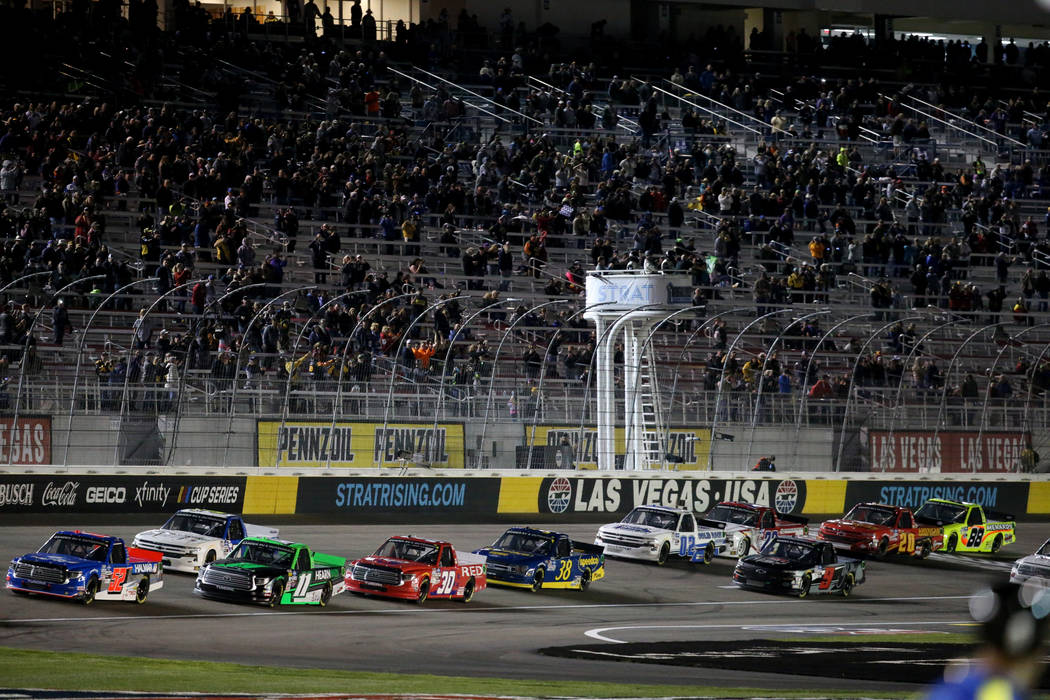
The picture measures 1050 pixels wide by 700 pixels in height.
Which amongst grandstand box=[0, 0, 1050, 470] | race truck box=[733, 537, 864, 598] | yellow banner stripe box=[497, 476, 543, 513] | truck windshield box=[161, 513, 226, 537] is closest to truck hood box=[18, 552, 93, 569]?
truck windshield box=[161, 513, 226, 537]

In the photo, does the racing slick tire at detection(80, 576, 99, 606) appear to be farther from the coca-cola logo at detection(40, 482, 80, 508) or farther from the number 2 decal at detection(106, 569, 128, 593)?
the coca-cola logo at detection(40, 482, 80, 508)

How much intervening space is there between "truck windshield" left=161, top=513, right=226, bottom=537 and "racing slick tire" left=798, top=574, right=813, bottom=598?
10381 mm

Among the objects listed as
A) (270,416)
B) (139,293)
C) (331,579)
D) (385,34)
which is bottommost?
(331,579)

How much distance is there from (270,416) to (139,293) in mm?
8215

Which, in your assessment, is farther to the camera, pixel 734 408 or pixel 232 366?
pixel 734 408

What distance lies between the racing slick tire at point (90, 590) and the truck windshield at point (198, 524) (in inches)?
132

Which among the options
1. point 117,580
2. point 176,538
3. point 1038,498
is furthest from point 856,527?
point 117,580

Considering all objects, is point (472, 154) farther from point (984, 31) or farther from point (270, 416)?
point (984, 31)

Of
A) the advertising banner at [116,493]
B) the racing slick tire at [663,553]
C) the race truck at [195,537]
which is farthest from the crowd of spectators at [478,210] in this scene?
the racing slick tire at [663,553]

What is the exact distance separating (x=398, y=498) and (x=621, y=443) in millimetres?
4763

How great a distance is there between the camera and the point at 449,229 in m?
41.4

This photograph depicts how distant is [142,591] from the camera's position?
23.0 meters

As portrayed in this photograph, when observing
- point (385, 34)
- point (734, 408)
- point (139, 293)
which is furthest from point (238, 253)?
point (385, 34)

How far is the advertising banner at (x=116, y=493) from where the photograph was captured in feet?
92.1
